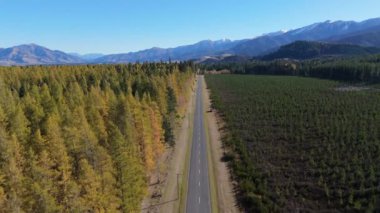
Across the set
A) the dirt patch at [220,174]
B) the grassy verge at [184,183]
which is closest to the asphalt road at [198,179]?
the grassy verge at [184,183]

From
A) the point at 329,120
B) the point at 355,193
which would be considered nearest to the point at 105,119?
the point at 355,193

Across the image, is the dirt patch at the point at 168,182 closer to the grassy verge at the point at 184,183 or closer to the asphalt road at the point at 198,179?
the grassy verge at the point at 184,183

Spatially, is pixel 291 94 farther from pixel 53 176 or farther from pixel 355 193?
pixel 53 176

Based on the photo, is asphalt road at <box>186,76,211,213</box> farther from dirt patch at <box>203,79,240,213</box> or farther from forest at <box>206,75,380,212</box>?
forest at <box>206,75,380,212</box>

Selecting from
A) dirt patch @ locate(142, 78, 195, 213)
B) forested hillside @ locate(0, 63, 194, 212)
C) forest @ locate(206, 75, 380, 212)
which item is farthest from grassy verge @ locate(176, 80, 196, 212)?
forest @ locate(206, 75, 380, 212)

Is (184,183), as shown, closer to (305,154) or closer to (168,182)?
(168,182)
